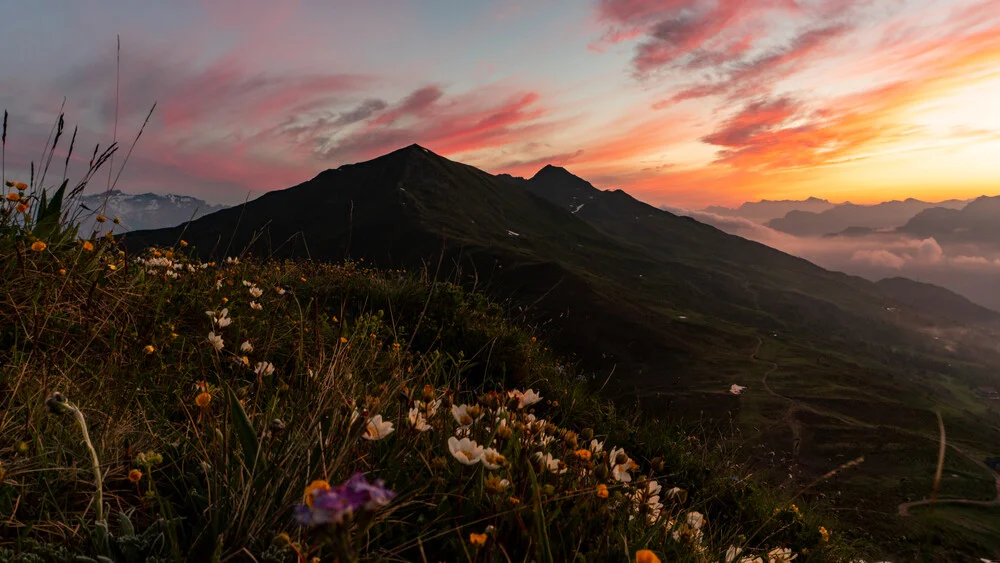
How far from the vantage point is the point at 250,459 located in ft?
6.72

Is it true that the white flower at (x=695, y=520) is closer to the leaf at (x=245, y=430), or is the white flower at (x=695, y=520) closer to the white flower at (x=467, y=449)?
the white flower at (x=467, y=449)

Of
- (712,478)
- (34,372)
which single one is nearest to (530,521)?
(34,372)

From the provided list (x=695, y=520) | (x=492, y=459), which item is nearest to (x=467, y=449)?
(x=492, y=459)

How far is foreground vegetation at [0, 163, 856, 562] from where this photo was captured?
184cm

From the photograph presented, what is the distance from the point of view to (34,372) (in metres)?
3.10

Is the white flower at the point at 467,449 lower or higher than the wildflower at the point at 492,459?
higher

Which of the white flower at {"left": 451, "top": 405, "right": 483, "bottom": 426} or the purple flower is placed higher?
the purple flower

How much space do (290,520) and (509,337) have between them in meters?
5.93

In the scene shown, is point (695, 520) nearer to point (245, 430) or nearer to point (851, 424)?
point (245, 430)

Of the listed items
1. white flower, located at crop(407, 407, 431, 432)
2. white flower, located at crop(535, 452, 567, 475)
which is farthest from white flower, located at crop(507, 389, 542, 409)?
white flower, located at crop(407, 407, 431, 432)

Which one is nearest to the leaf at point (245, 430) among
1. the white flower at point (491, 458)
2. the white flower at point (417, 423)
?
the white flower at point (417, 423)

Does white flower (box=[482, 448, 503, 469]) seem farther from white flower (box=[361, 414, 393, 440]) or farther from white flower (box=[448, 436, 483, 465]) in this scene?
white flower (box=[361, 414, 393, 440])

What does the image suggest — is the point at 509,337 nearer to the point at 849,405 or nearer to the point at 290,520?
the point at 290,520

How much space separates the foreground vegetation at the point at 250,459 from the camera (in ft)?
6.03
